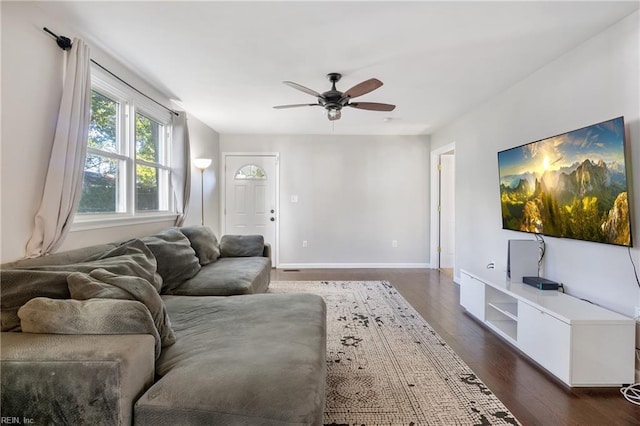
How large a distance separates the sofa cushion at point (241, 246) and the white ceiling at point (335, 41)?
174 cm

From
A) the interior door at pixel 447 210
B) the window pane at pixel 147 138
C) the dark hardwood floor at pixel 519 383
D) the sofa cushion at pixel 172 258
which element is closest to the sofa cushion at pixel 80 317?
the sofa cushion at pixel 172 258

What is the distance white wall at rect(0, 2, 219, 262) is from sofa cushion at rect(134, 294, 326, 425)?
1106mm

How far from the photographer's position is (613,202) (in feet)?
6.75

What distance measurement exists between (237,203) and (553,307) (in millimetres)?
4813

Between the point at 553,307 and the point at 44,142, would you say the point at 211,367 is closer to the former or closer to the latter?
the point at 44,142

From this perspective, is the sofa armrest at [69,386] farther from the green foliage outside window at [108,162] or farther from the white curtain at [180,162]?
the white curtain at [180,162]

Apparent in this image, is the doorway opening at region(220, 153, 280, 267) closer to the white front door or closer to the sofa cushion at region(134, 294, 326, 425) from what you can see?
the white front door

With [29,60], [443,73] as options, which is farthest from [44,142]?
[443,73]

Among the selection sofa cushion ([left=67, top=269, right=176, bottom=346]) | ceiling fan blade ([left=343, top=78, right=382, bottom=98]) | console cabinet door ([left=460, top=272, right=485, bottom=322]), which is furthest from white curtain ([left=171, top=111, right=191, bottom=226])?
console cabinet door ([left=460, top=272, right=485, bottom=322])

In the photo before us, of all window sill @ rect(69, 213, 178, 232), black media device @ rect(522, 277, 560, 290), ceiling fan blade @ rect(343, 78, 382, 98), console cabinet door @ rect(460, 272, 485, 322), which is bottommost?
console cabinet door @ rect(460, 272, 485, 322)

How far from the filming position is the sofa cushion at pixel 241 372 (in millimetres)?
1075

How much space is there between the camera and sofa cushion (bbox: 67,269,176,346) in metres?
1.44

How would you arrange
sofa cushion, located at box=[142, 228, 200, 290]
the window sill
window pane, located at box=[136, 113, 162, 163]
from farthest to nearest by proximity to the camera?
window pane, located at box=[136, 113, 162, 163] < sofa cushion, located at box=[142, 228, 200, 290] < the window sill

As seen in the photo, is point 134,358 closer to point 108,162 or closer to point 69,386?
point 69,386
